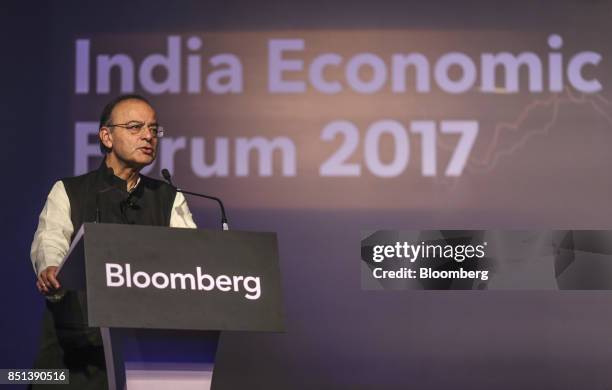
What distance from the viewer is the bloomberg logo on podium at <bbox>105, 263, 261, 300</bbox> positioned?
90.7 inches

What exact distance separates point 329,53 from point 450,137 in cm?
78

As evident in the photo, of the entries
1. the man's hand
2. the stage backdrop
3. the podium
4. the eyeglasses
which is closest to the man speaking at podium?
the eyeglasses

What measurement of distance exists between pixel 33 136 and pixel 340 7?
1765mm

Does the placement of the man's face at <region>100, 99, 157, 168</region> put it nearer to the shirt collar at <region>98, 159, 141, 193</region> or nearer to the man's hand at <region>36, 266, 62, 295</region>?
the shirt collar at <region>98, 159, 141, 193</region>

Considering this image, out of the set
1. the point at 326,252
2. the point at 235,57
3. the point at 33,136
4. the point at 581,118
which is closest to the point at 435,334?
the point at 326,252

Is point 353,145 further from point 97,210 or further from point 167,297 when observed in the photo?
point 167,297

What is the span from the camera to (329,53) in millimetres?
4848

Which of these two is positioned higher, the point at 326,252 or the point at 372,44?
the point at 372,44

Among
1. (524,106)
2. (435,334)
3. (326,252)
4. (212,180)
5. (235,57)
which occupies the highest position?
(235,57)

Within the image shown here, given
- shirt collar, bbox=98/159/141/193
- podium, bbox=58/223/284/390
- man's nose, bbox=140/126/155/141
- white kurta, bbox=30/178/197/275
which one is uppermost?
man's nose, bbox=140/126/155/141

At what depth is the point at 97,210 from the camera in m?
3.04

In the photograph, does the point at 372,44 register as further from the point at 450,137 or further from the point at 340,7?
the point at 450,137

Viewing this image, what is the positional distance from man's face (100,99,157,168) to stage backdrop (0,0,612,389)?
1.45 metres

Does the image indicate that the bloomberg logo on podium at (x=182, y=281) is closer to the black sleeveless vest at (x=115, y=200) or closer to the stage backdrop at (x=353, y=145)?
the black sleeveless vest at (x=115, y=200)
